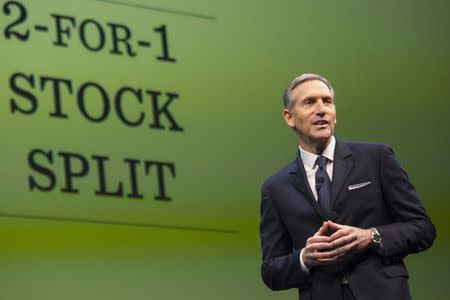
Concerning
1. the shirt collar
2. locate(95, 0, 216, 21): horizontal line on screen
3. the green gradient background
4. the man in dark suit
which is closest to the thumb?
the man in dark suit

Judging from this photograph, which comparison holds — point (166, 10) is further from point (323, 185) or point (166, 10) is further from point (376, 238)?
point (376, 238)

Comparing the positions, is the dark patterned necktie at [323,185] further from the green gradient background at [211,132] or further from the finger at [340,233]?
the green gradient background at [211,132]

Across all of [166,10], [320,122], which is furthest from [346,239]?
[166,10]

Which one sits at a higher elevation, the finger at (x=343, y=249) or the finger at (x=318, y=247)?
the finger at (x=318, y=247)

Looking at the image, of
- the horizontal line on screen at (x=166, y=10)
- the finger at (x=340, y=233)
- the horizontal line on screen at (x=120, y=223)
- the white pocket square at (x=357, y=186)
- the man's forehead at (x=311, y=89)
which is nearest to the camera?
the finger at (x=340, y=233)

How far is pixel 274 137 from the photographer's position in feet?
14.1

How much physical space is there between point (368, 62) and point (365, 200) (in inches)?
87.2

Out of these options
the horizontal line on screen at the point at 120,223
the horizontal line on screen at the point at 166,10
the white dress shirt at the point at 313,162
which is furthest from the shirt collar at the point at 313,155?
the horizontal line on screen at the point at 166,10

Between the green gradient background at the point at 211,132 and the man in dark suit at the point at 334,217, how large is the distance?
145cm

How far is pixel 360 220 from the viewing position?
95.7 inches

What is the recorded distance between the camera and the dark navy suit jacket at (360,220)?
7.83 feet

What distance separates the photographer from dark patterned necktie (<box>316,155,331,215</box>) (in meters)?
2.44

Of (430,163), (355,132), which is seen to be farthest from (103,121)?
(430,163)

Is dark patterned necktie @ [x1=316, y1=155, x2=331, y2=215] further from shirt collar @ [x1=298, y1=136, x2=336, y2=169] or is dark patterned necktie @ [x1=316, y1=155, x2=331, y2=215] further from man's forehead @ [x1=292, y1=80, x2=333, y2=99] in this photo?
man's forehead @ [x1=292, y1=80, x2=333, y2=99]
